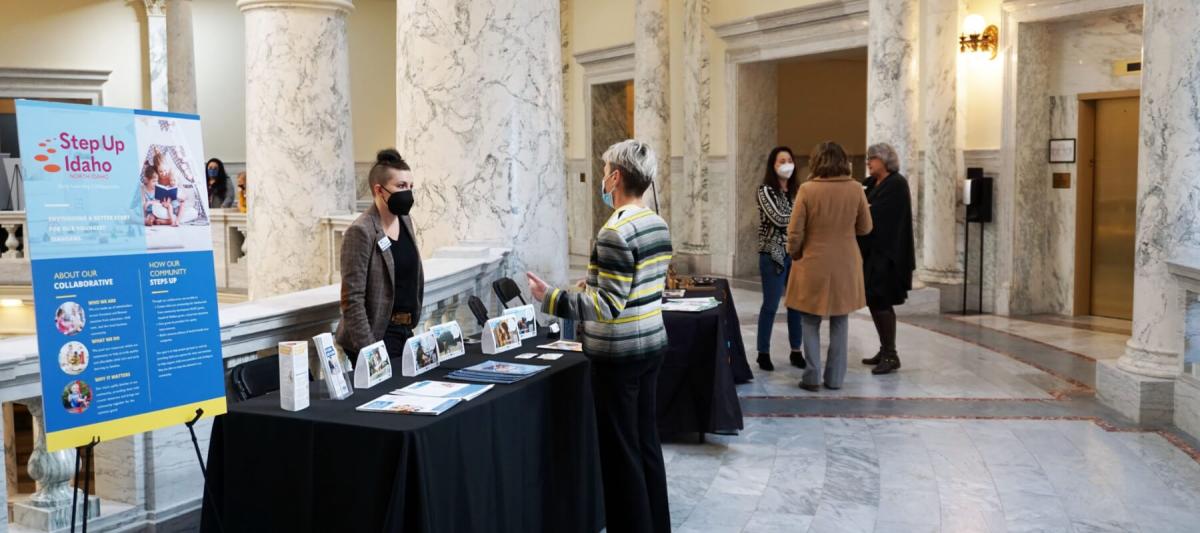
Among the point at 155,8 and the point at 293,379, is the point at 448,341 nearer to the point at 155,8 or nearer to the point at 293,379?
the point at 293,379

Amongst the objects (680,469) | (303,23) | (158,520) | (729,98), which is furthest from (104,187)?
(729,98)

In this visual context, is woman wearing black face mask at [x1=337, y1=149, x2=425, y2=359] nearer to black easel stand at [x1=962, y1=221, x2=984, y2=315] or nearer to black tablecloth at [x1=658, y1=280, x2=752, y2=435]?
black tablecloth at [x1=658, y1=280, x2=752, y2=435]

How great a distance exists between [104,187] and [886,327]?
19.3ft

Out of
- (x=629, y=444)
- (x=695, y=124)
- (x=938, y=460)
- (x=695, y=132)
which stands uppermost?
(x=695, y=124)

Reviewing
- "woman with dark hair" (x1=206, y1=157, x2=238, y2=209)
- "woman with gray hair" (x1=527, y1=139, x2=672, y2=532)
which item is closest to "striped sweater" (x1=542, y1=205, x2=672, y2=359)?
"woman with gray hair" (x1=527, y1=139, x2=672, y2=532)

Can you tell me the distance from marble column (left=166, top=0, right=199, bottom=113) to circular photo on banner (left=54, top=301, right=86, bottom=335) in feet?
43.5

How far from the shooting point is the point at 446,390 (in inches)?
147

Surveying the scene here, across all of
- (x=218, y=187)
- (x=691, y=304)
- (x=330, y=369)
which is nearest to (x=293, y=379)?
(x=330, y=369)

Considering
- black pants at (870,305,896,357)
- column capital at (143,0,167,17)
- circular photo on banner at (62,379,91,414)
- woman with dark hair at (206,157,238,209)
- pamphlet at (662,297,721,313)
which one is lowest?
black pants at (870,305,896,357)

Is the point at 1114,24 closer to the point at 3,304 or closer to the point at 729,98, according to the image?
the point at 729,98

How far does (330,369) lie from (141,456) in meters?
0.80

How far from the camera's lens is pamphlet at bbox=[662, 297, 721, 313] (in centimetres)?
607

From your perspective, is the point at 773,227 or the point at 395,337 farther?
the point at 773,227

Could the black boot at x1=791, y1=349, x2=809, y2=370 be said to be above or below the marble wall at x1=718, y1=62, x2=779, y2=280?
below
